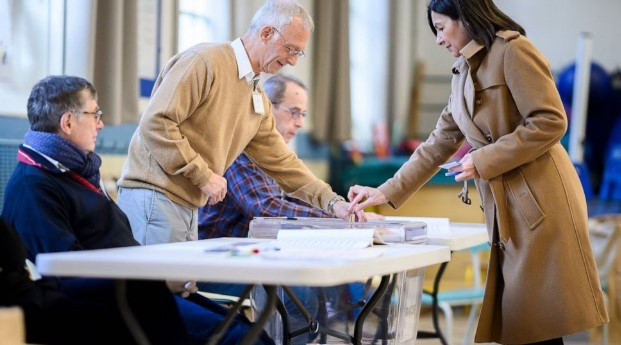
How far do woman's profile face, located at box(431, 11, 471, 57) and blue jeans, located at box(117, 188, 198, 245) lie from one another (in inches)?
37.1

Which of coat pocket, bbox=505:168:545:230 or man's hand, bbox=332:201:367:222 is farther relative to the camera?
man's hand, bbox=332:201:367:222

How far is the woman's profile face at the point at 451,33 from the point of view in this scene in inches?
111

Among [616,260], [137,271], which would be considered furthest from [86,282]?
[616,260]

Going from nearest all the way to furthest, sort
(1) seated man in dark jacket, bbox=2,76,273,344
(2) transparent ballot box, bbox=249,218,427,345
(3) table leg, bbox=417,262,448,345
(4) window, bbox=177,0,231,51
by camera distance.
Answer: (1) seated man in dark jacket, bbox=2,76,273,344, (2) transparent ballot box, bbox=249,218,427,345, (3) table leg, bbox=417,262,448,345, (4) window, bbox=177,0,231,51

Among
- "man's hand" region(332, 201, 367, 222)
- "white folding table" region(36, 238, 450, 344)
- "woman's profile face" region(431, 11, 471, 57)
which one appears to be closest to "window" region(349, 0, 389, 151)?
"man's hand" region(332, 201, 367, 222)

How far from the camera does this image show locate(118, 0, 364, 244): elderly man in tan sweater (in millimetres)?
2857

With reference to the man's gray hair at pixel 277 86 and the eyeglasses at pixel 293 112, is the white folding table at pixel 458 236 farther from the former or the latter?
the man's gray hair at pixel 277 86

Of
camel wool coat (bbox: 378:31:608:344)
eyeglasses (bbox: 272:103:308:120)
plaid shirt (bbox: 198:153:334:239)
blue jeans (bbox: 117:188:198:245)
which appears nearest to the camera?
camel wool coat (bbox: 378:31:608:344)

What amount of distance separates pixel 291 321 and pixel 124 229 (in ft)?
2.83

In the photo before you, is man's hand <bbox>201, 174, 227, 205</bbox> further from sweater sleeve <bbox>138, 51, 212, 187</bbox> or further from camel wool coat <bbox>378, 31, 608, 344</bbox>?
camel wool coat <bbox>378, 31, 608, 344</bbox>

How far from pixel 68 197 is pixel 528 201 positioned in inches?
49.0

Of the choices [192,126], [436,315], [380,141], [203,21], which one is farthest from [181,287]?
[380,141]

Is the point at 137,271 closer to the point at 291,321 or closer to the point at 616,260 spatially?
the point at 291,321

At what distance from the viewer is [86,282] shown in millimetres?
2352
